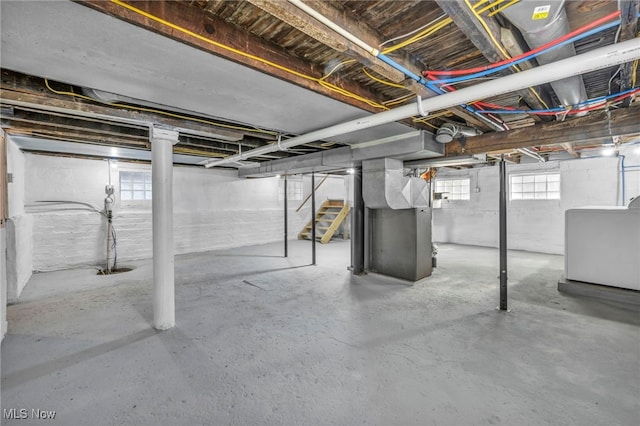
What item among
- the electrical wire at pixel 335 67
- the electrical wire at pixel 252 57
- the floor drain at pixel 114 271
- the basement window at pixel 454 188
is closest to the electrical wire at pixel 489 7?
the electrical wire at pixel 335 67

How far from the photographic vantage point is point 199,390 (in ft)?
5.75

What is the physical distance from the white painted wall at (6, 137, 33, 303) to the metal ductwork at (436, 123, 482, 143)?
4.91m

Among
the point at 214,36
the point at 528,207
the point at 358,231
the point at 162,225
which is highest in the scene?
the point at 214,36

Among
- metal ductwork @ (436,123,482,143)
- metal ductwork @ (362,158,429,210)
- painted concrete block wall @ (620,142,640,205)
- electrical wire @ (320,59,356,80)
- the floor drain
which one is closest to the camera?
electrical wire @ (320,59,356,80)

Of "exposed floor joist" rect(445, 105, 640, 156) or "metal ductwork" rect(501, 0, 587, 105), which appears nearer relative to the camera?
"metal ductwork" rect(501, 0, 587, 105)

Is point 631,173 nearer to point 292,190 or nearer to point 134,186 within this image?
point 292,190

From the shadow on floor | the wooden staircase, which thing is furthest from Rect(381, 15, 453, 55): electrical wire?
the wooden staircase

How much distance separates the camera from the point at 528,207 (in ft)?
20.5

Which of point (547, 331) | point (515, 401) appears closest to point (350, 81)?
point (515, 401)

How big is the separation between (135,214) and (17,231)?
7.02ft

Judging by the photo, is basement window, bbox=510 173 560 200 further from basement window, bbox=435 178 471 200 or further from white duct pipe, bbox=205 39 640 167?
white duct pipe, bbox=205 39 640 167

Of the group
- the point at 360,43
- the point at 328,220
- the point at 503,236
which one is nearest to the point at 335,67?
the point at 360,43

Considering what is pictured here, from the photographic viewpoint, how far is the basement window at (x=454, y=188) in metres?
7.40

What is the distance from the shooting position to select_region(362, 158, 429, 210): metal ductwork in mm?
3555
